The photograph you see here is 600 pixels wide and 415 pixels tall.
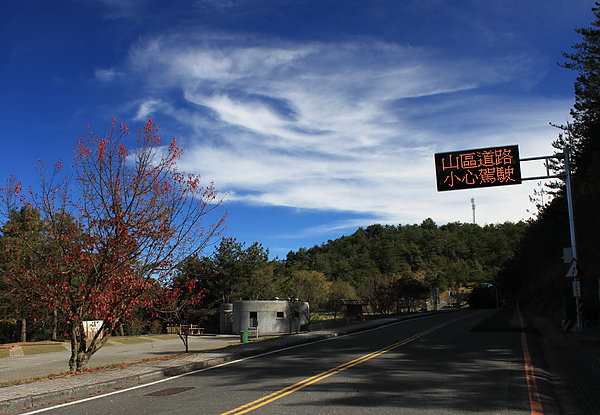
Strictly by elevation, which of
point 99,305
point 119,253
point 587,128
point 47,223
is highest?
point 587,128

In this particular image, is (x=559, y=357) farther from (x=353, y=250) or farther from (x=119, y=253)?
(x=353, y=250)

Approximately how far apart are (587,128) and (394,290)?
1547 inches

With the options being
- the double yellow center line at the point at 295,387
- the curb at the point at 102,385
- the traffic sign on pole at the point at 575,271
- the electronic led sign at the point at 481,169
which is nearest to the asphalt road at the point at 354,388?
the double yellow center line at the point at 295,387

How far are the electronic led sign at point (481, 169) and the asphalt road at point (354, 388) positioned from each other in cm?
545

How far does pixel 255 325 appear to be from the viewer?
142 ft

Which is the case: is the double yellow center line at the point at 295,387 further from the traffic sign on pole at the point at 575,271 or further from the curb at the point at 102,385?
the traffic sign on pole at the point at 575,271

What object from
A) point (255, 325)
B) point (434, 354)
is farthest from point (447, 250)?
point (434, 354)

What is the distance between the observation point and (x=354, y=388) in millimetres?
8812

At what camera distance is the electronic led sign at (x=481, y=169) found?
1577 centimetres

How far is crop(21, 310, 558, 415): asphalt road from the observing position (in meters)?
7.32

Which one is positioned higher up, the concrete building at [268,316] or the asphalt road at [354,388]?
the asphalt road at [354,388]

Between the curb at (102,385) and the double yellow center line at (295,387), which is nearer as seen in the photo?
the double yellow center line at (295,387)

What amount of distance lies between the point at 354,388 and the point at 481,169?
9.85 meters

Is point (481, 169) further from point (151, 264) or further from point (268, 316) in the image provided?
point (268, 316)
